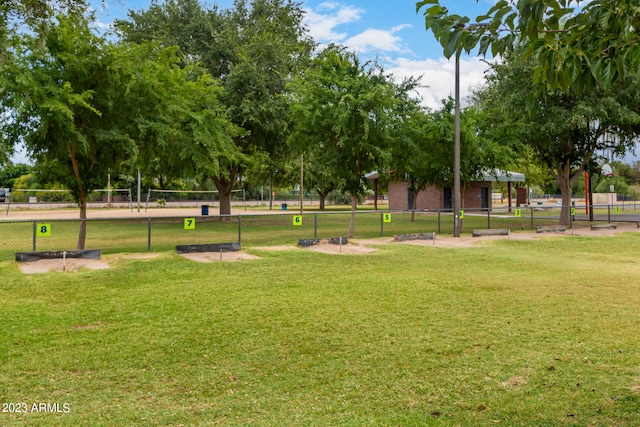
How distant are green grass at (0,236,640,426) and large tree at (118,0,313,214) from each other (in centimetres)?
1883

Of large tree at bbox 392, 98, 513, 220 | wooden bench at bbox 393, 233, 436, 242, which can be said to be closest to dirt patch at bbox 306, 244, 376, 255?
wooden bench at bbox 393, 233, 436, 242

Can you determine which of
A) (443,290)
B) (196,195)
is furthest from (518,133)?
(196,195)

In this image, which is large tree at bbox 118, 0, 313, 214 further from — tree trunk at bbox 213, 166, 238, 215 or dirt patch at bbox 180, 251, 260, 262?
dirt patch at bbox 180, 251, 260, 262

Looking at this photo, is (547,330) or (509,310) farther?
(509,310)

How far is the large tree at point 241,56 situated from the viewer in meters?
28.4

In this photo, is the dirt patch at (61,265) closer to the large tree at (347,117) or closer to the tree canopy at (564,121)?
the large tree at (347,117)

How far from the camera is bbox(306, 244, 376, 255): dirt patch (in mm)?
15414

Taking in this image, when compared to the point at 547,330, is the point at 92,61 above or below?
above

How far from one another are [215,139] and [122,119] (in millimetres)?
3954

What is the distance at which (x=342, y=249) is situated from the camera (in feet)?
53.0

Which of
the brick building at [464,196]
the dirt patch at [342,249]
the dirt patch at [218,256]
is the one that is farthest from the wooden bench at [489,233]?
the brick building at [464,196]

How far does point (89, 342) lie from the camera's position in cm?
602

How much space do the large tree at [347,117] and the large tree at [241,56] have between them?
6510mm

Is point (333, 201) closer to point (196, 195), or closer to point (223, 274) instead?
point (196, 195)
